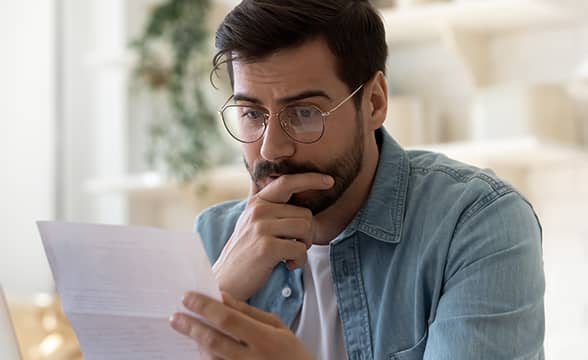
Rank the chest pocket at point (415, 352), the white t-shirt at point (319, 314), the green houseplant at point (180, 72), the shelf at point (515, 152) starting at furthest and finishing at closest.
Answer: the green houseplant at point (180, 72), the shelf at point (515, 152), the white t-shirt at point (319, 314), the chest pocket at point (415, 352)

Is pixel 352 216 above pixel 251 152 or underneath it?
underneath

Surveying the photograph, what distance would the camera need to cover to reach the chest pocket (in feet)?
4.53

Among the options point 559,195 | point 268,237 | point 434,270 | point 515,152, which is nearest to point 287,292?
point 268,237

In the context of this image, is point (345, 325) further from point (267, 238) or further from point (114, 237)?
point (114, 237)

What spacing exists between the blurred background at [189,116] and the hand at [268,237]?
2.72ft

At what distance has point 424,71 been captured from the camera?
2.48m

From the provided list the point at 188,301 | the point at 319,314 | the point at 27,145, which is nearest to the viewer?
the point at 188,301

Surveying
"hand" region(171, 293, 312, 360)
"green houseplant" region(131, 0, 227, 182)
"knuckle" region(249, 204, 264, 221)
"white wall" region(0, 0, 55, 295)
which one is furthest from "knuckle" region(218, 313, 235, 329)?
"white wall" region(0, 0, 55, 295)

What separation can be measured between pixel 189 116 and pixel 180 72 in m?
0.13

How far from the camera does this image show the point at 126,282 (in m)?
1.12

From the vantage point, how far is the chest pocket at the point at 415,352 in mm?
1381

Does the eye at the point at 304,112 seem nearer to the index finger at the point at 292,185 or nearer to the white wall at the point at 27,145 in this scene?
the index finger at the point at 292,185

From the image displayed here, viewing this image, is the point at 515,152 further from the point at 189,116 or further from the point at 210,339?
the point at 210,339

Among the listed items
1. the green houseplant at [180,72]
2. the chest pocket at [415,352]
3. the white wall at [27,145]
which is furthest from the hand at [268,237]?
the white wall at [27,145]
